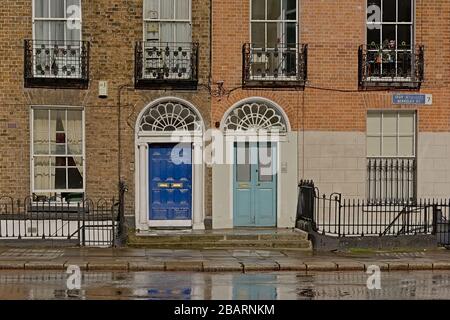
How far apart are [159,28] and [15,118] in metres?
4.28

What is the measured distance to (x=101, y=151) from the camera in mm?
20391

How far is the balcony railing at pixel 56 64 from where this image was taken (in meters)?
20.1

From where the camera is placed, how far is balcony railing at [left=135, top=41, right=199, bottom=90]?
20531 millimetres

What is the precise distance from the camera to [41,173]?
20422 mm

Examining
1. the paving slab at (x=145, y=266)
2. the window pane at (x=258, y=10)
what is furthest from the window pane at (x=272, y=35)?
the paving slab at (x=145, y=266)

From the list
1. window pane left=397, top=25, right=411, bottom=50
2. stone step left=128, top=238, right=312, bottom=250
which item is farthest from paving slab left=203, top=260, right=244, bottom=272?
window pane left=397, top=25, right=411, bottom=50

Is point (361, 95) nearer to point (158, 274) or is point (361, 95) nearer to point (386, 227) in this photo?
point (386, 227)

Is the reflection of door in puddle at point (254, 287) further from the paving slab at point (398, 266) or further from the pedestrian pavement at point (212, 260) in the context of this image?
the paving slab at point (398, 266)

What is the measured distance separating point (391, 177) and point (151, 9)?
300 inches

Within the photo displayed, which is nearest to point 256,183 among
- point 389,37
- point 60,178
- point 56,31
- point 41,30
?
point 60,178

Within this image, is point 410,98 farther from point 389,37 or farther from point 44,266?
point 44,266

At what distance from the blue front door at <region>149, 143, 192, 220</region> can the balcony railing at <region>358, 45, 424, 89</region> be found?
4998 millimetres

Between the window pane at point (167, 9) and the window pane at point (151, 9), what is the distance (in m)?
0.15
